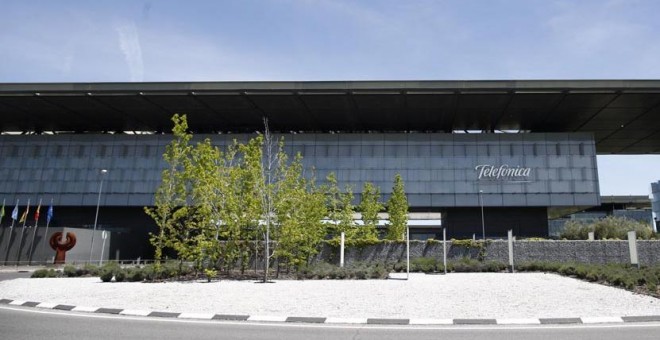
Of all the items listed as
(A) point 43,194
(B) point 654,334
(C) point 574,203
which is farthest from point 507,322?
(A) point 43,194

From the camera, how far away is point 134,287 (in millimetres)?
17688

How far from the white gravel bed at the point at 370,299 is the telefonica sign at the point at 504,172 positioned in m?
37.0

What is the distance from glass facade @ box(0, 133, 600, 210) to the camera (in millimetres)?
54188

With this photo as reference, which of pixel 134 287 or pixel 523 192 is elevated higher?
pixel 523 192

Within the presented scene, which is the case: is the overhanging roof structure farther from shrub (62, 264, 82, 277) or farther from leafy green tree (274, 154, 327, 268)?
shrub (62, 264, 82, 277)

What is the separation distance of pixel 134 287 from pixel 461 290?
1205 centimetres

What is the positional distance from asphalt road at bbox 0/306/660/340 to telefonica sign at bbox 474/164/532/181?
151ft

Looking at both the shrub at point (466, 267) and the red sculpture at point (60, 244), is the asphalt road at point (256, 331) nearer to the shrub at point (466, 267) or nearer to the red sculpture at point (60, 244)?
the shrub at point (466, 267)

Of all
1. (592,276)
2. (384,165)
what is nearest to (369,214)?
(384,165)

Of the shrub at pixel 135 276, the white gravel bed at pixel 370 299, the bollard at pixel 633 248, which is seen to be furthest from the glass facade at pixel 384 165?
the white gravel bed at pixel 370 299

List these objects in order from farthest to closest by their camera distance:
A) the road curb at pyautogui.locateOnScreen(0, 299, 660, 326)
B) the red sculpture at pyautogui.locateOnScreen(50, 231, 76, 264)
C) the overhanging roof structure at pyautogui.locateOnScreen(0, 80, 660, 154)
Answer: the overhanging roof structure at pyautogui.locateOnScreen(0, 80, 660, 154), the red sculpture at pyautogui.locateOnScreen(50, 231, 76, 264), the road curb at pyautogui.locateOnScreen(0, 299, 660, 326)

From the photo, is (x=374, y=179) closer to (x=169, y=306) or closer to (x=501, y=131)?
(x=501, y=131)

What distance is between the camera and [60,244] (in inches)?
1629

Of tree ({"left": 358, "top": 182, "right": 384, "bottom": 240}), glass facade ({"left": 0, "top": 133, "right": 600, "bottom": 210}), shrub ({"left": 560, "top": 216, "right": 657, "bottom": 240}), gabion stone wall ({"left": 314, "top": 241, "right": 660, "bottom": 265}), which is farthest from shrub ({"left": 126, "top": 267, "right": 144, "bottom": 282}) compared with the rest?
shrub ({"left": 560, "top": 216, "right": 657, "bottom": 240})
